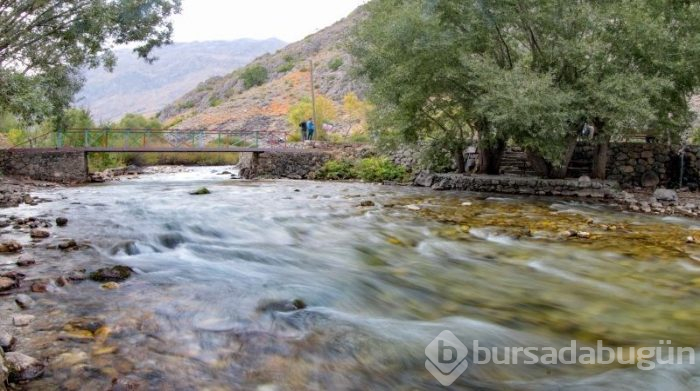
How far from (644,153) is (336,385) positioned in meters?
18.6

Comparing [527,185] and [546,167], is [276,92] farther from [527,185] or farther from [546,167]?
[527,185]

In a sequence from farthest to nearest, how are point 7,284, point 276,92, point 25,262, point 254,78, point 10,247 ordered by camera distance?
point 254,78 < point 276,92 < point 10,247 < point 25,262 < point 7,284

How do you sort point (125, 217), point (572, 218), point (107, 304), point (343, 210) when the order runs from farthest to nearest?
point (343, 210), point (572, 218), point (125, 217), point (107, 304)

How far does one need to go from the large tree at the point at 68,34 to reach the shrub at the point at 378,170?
398 inches

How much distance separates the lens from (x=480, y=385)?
3.51 m

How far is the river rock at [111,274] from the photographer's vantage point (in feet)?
18.2

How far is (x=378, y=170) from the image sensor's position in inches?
942

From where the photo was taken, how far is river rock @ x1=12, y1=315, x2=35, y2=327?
4.15 m

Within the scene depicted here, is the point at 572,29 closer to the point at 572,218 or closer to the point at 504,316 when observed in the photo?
the point at 572,218

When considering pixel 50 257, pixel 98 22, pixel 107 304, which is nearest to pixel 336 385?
pixel 107 304

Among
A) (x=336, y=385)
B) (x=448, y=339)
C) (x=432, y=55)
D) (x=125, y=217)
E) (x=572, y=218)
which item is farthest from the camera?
(x=432, y=55)

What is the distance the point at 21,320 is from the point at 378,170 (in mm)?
20228

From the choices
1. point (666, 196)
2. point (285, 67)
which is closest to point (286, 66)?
point (285, 67)

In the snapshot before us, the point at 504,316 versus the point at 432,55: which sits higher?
the point at 432,55
